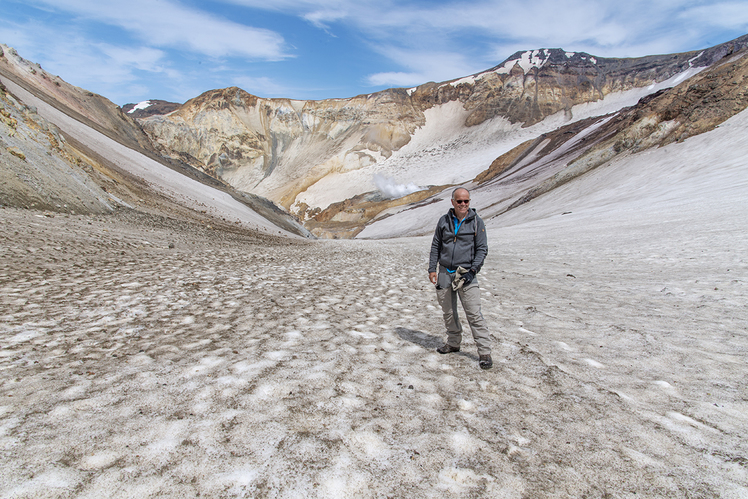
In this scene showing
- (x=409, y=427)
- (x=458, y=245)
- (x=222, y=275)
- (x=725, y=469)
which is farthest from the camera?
(x=222, y=275)

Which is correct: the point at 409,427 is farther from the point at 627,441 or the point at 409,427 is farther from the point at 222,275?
the point at 222,275

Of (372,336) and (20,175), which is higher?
(20,175)

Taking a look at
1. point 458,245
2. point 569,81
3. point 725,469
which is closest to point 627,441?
point 725,469

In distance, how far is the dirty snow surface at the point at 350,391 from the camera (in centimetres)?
257

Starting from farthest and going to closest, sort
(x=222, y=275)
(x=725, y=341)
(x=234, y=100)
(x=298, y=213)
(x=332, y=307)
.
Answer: (x=234, y=100) < (x=298, y=213) < (x=222, y=275) < (x=332, y=307) < (x=725, y=341)

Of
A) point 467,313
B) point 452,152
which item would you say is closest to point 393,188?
point 452,152

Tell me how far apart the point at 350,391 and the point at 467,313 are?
5.66 feet

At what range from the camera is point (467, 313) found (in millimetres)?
4629

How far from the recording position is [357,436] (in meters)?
3.02

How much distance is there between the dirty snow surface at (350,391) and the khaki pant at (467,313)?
0.27 meters

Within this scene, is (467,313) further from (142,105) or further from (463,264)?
(142,105)

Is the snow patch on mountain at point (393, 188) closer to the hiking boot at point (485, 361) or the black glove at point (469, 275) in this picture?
the black glove at point (469, 275)

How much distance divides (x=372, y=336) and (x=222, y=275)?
5.00 m

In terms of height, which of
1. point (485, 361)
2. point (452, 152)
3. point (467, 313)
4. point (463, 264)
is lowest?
Result: point (485, 361)
